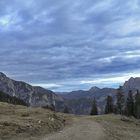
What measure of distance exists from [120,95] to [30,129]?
9819cm

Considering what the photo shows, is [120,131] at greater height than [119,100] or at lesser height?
lesser

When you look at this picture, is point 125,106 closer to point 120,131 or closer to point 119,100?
point 119,100

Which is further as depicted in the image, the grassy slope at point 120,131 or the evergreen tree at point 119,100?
the evergreen tree at point 119,100

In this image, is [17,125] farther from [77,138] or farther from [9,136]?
[77,138]

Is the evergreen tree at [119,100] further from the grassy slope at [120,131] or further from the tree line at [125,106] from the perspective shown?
the grassy slope at [120,131]

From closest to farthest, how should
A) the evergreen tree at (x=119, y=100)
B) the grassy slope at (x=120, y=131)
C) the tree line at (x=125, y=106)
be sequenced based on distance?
the grassy slope at (x=120, y=131) → the tree line at (x=125, y=106) → the evergreen tree at (x=119, y=100)

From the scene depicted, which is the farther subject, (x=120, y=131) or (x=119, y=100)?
(x=119, y=100)

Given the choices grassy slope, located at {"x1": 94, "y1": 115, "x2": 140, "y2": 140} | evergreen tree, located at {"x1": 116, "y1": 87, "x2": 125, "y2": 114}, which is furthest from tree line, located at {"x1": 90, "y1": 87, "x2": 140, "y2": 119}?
grassy slope, located at {"x1": 94, "y1": 115, "x2": 140, "y2": 140}

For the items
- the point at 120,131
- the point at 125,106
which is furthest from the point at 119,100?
the point at 120,131

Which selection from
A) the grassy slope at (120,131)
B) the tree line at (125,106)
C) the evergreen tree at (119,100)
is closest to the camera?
the grassy slope at (120,131)

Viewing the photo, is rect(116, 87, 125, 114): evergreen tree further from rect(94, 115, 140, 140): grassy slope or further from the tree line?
rect(94, 115, 140, 140): grassy slope

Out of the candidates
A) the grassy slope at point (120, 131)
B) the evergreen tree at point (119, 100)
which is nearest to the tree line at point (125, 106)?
the evergreen tree at point (119, 100)

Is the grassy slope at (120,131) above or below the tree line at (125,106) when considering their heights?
below

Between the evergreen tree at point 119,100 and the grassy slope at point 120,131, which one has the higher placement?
the evergreen tree at point 119,100
